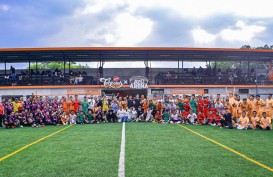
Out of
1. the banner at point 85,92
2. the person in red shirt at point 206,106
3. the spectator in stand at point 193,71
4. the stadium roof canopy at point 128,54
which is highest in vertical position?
the stadium roof canopy at point 128,54

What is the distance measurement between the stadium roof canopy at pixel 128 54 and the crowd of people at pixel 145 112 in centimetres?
917

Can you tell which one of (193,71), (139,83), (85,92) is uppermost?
(193,71)

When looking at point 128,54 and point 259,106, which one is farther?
point 128,54

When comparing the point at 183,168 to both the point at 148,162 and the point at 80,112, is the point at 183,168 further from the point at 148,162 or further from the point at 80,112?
the point at 80,112

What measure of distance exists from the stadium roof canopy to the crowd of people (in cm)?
917

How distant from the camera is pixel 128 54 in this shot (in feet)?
96.4

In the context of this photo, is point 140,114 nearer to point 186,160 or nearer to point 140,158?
point 140,158

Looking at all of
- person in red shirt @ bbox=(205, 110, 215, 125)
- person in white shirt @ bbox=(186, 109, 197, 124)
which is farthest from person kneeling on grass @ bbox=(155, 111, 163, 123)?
person in red shirt @ bbox=(205, 110, 215, 125)

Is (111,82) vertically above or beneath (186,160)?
above

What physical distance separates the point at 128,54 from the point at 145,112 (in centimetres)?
1157

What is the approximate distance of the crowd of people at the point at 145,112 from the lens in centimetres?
1556

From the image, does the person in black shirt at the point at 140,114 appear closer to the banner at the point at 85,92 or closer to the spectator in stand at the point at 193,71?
the banner at the point at 85,92

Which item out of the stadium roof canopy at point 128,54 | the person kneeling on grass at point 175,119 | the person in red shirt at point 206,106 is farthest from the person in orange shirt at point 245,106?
the stadium roof canopy at point 128,54

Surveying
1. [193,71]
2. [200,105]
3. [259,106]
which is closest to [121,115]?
[200,105]
